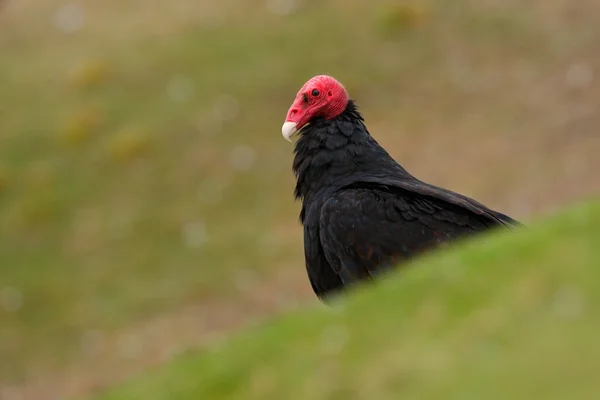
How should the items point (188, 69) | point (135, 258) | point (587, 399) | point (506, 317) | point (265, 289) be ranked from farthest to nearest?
point (188, 69) < point (135, 258) < point (265, 289) < point (506, 317) < point (587, 399)

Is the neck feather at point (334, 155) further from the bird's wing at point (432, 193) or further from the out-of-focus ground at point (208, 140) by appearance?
the out-of-focus ground at point (208, 140)

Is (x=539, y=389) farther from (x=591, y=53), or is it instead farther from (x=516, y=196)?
(x=591, y=53)

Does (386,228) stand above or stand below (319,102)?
below

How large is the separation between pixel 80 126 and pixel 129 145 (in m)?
1.12

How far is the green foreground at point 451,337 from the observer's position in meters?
4.26

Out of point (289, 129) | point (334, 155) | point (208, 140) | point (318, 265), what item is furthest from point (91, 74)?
point (318, 265)

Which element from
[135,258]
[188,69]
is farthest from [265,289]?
[188,69]

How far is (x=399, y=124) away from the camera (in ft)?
53.4

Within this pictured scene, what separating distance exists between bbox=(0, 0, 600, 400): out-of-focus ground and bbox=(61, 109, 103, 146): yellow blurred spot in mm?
36

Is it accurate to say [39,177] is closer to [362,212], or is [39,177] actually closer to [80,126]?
[80,126]

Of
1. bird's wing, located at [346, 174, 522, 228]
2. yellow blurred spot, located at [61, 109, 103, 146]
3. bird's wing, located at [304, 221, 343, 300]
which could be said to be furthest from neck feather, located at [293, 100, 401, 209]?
yellow blurred spot, located at [61, 109, 103, 146]

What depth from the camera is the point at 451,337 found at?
457cm

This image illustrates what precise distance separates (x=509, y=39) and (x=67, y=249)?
7625mm

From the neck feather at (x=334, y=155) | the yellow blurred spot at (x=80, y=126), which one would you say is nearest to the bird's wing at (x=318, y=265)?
the neck feather at (x=334, y=155)
